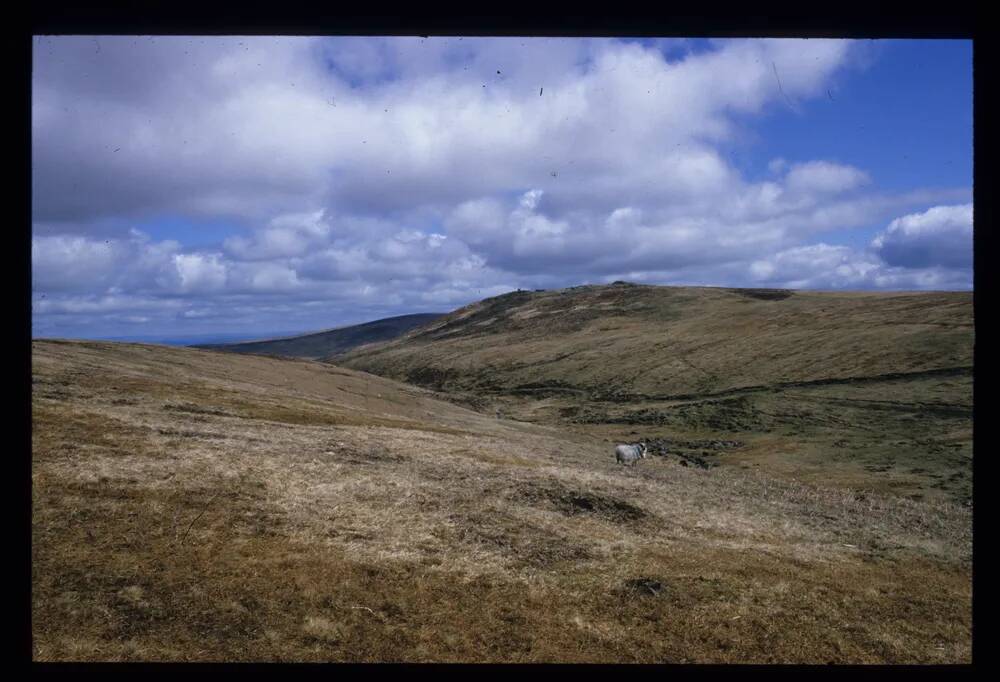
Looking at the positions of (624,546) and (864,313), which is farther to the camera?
(864,313)

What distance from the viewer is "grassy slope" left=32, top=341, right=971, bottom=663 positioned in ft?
31.7

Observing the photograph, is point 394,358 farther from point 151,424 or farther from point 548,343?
point 151,424

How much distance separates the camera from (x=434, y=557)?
43.1 ft

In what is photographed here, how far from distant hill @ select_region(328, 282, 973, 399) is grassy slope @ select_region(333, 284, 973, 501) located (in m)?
0.30

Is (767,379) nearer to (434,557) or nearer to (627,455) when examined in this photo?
(627,455)

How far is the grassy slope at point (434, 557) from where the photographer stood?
966cm

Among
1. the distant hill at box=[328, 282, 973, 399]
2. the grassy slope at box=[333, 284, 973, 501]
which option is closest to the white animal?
the grassy slope at box=[333, 284, 973, 501]

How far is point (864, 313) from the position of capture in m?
89.8

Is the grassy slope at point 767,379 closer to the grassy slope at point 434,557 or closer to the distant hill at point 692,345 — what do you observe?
the distant hill at point 692,345

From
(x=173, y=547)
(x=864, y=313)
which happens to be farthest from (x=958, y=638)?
(x=864, y=313)

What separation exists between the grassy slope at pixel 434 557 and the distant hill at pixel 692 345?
49.3m

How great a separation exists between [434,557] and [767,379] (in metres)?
63.9

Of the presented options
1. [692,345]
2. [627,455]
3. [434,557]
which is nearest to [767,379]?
[692,345]

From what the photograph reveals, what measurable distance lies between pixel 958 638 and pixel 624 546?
622cm
